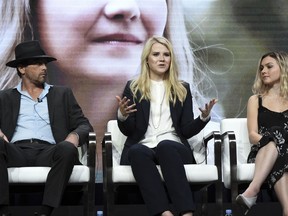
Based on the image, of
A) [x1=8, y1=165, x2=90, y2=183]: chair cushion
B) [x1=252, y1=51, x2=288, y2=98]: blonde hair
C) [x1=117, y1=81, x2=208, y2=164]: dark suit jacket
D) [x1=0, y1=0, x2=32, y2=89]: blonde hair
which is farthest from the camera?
[x1=0, y1=0, x2=32, y2=89]: blonde hair

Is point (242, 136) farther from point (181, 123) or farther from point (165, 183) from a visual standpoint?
point (165, 183)

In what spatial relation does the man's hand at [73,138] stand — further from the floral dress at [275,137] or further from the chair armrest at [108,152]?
the floral dress at [275,137]

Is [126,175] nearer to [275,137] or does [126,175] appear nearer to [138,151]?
[138,151]

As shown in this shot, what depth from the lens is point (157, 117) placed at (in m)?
4.66

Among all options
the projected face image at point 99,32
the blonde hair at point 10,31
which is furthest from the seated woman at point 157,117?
the blonde hair at point 10,31

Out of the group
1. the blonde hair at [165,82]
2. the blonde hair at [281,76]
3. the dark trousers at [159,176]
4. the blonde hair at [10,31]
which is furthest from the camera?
the blonde hair at [10,31]

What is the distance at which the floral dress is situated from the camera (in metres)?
4.28

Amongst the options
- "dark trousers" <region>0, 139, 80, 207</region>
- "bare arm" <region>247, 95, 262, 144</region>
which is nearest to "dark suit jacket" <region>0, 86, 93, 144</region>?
"dark trousers" <region>0, 139, 80, 207</region>

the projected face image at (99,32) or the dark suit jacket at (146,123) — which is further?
the projected face image at (99,32)

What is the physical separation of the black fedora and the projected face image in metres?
0.47

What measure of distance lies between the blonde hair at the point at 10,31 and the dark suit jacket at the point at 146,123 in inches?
39.0

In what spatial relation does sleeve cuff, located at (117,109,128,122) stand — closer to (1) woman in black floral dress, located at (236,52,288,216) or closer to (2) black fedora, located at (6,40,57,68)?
(2) black fedora, located at (6,40,57,68)

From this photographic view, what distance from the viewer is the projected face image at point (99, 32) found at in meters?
5.18

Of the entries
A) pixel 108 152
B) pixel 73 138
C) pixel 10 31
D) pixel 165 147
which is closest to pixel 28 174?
pixel 73 138
